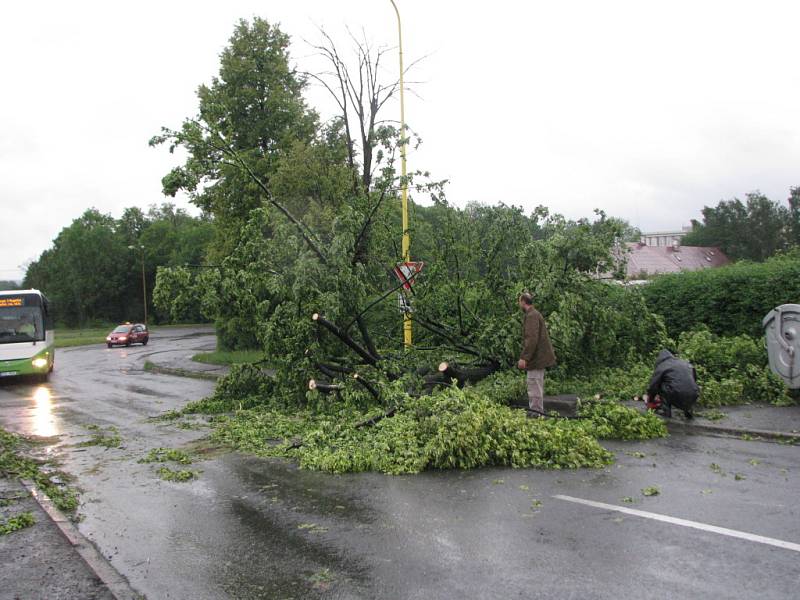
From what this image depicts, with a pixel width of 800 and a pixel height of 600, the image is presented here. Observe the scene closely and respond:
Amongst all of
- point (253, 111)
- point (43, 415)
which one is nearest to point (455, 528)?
point (43, 415)

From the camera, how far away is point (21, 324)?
20.7 meters

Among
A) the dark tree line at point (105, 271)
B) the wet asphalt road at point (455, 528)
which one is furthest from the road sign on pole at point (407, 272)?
the dark tree line at point (105, 271)

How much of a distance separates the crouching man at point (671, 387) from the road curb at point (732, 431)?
277mm

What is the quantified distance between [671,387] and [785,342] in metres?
2.32

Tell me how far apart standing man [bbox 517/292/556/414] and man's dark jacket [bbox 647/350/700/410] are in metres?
1.47

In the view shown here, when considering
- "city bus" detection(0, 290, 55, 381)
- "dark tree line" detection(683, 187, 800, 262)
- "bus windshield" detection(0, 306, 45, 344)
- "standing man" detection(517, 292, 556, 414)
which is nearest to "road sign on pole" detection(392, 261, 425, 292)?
"standing man" detection(517, 292, 556, 414)

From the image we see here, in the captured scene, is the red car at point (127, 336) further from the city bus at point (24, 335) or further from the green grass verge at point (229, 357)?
the city bus at point (24, 335)

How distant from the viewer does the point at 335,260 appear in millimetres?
10938

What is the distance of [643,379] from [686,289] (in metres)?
3.83

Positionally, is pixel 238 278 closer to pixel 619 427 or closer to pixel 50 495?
pixel 50 495

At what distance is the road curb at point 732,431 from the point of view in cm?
855

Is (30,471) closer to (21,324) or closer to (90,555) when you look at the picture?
(90,555)

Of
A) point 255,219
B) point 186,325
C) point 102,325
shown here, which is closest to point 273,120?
point 255,219

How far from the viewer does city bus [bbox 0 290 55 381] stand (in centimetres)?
1980
